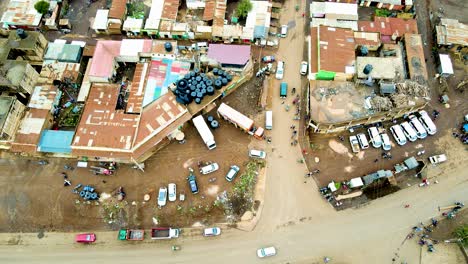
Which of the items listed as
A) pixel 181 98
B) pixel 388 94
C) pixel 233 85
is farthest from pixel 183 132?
pixel 388 94

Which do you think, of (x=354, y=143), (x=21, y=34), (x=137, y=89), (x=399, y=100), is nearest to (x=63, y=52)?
(x=21, y=34)

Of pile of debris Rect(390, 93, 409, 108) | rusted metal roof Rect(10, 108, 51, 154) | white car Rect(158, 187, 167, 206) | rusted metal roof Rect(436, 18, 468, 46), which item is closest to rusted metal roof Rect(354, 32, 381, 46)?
pile of debris Rect(390, 93, 409, 108)

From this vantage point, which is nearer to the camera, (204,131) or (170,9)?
(204,131)

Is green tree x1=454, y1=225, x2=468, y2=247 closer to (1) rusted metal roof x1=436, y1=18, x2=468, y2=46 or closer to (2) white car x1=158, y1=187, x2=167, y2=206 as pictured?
(1) rusted metal roof x1=436, y1=18, x2=468, y2=46

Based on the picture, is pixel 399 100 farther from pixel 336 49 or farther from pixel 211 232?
pixel 211 232

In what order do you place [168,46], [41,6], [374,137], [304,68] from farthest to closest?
[41,6]
[304,68]
[168,46]
[374,137]

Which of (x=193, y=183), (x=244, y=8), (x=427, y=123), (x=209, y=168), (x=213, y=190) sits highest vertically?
(x=244, y=8)

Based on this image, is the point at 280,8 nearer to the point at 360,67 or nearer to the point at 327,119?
the point at 360,67
